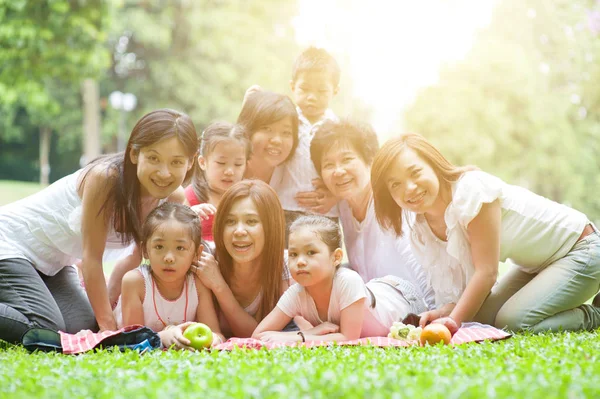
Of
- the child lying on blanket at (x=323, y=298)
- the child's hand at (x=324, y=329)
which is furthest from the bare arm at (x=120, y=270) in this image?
the child's hand at (x=324, y=329)

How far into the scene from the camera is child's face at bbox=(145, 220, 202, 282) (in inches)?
193

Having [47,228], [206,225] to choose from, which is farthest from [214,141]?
[47,228]

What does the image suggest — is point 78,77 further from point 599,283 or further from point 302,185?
point 599,283

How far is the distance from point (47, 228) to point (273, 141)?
2.06m

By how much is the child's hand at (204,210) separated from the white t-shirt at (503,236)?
64.6 inches

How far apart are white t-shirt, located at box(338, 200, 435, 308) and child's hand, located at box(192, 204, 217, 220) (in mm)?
1294

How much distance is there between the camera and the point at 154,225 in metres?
4.95

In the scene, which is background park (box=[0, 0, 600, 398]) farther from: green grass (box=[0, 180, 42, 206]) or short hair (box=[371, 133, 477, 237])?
short hair (box=[371, 133, 477, 237])

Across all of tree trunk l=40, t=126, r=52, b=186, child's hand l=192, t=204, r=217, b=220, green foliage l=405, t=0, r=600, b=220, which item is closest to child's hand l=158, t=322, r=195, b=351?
child's hand l=192, t=204, r=217, b=220

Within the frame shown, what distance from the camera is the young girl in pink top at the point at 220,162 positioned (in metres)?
5.82

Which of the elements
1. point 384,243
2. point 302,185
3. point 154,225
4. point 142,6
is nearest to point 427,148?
point 384,243

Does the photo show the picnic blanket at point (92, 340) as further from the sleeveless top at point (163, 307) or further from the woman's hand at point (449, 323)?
the woman's hand at point (449, 323)

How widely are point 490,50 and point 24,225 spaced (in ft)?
67.0

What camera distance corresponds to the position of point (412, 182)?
16.5 ft
